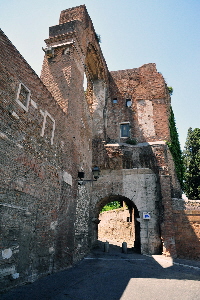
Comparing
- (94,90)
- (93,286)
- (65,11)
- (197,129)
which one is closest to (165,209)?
(93,286)

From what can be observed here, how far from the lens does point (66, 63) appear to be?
9.26m

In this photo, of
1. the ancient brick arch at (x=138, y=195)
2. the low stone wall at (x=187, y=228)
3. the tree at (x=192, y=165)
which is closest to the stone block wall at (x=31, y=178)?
the ancient brick arch at (x=138, y=195)

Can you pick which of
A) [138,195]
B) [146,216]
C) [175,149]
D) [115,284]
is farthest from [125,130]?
[115,284]

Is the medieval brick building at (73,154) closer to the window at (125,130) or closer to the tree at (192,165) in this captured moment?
the window at (125,130)

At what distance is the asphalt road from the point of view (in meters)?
4.40

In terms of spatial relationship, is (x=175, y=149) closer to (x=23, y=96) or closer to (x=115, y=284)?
(x=115, y=284)

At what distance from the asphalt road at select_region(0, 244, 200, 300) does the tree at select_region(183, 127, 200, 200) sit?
12284mm

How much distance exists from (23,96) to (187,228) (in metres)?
9.61

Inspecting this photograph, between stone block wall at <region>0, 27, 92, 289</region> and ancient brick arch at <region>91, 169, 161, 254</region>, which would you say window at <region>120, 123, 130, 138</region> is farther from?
stone block wall at <region>0, 27, 92, 289</region>

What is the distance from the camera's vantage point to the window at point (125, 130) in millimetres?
14114

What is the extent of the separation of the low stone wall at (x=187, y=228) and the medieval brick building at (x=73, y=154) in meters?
0.06

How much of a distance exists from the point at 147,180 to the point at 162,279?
5.88 meters

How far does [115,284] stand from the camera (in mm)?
5340

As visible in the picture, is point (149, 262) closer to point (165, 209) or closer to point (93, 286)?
point (165, 209)
